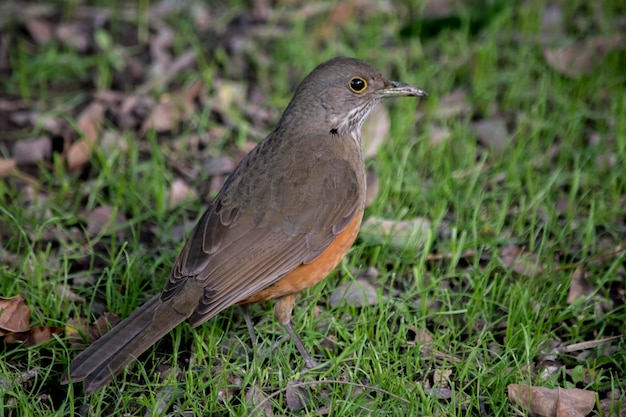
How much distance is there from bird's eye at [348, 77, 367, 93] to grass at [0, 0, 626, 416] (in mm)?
781

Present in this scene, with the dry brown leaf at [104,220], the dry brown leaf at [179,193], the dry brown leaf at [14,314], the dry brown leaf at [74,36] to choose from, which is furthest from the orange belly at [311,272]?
the dry brown leaf at [74,36]

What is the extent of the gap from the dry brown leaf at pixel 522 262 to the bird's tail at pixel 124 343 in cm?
203

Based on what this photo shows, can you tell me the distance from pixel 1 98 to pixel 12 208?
169cm

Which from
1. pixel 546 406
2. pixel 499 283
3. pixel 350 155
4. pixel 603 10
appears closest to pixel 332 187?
pixel 350 155

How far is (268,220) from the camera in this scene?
4812 millimetres

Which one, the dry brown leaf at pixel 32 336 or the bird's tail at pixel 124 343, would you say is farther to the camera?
the dry brown leaf at pixel 32 336

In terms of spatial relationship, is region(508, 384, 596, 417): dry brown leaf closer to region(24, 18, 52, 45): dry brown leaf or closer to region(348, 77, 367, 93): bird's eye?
region(348, 77, 367, 93): bird's eye

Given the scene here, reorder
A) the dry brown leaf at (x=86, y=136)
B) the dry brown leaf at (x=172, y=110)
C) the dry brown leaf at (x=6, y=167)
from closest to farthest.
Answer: the dry brown leaf at (x=6, y=167) → the dry brown leaf at (x=86, y=136) → the dry brown leaf at (x=172, y=110)

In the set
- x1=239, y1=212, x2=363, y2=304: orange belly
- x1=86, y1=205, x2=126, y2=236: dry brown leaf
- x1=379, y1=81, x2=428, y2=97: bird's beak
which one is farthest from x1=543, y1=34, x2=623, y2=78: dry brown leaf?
x1=86, y1=205, x2=126, y2=236: dry brown leaf

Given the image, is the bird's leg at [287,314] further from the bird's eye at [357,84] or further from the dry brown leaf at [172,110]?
the dry brown leaf at [172,110]

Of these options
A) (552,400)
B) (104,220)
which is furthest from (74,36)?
(552,400)

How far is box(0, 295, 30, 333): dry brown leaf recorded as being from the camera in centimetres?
470

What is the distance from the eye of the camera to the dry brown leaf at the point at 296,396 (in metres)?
4.51

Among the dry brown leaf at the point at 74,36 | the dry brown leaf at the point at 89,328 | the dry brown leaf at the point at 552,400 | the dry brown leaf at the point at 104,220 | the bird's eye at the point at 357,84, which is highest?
the bird's eye at the point at 357,84
